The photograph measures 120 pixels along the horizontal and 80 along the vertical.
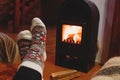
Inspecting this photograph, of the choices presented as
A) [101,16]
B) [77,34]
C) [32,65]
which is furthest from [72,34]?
[32,65]

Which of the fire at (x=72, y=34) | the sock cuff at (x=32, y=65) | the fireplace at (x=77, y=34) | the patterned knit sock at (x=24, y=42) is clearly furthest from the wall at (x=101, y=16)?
the sock cuff at (x=32, y=65)

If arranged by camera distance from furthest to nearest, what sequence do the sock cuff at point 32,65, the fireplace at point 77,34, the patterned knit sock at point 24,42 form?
the fireplace at point 77,34 < the patterned knit sock at point 24,42 < the sock cuff at point 32,65

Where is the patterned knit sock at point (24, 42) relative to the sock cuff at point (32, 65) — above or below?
below

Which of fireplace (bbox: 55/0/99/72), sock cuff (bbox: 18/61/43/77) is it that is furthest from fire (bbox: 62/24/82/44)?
sock cuff (bbox: 18/61/43/77)

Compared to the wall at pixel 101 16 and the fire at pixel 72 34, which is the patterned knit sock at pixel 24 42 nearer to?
the fire at pixel 72 34

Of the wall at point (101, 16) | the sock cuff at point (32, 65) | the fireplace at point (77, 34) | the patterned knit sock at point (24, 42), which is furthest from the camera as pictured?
the wall at point (101, 16)

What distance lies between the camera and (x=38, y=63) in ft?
3.56

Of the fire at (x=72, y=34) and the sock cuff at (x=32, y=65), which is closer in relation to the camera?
the sock cuff at (x=32, y=65)

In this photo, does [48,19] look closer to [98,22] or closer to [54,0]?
[54,0]

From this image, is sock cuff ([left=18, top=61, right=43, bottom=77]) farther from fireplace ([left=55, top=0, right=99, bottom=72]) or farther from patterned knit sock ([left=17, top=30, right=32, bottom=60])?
fireplace ([left=55, top=0, right=99, bottom=72])

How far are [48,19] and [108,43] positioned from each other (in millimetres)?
1915

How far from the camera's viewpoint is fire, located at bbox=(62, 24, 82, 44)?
2055 millimetres

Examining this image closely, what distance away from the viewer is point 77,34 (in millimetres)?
2076

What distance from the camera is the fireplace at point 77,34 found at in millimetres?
2012
